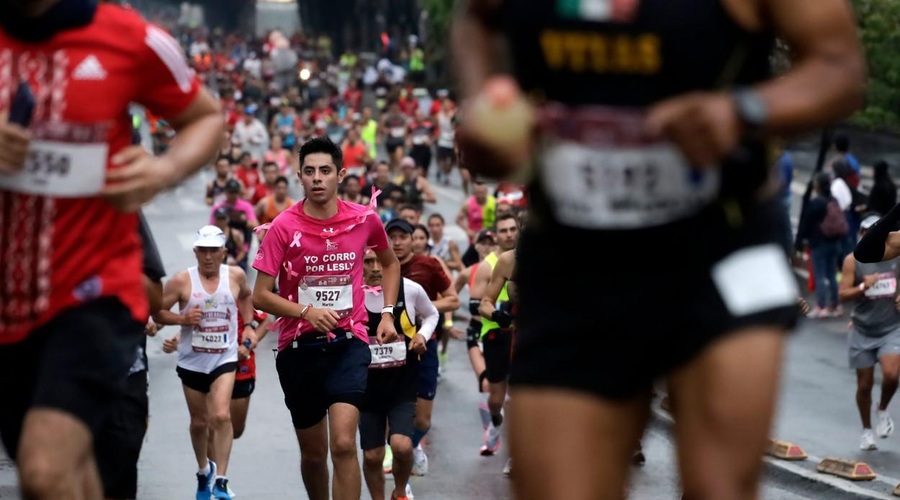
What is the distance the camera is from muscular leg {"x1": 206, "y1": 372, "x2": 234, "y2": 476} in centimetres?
1200

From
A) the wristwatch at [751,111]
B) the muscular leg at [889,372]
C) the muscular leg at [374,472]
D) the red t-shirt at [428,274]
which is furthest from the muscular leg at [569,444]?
the muscular leg at [889,372]

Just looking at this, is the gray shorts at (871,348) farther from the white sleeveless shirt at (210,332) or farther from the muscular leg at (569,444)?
the muscular leg at (569,444)

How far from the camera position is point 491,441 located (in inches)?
549

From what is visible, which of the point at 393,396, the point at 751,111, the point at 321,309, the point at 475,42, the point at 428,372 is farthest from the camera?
the point at 428,372

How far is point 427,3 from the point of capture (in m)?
53.2

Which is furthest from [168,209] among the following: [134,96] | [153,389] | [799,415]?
[134,96]

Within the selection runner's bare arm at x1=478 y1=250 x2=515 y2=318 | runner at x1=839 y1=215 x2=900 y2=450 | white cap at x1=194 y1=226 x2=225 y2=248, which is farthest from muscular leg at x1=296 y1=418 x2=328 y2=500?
runner at x1=839 y1=215 x2=900 y2=450

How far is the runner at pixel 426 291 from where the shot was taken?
12883mm

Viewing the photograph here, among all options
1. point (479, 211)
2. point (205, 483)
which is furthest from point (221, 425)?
point (479, 211)

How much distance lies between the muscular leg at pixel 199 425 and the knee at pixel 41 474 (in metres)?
7.78

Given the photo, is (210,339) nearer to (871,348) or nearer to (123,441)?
(123,441)

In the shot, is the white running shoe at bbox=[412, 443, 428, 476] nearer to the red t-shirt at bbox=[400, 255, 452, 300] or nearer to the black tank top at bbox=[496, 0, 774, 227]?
the red t-shirt at bbox=[400, 255, 452, 300]

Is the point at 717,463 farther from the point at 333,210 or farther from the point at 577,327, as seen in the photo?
the point at 333,210

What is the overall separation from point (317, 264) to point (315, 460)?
44.8 inches
